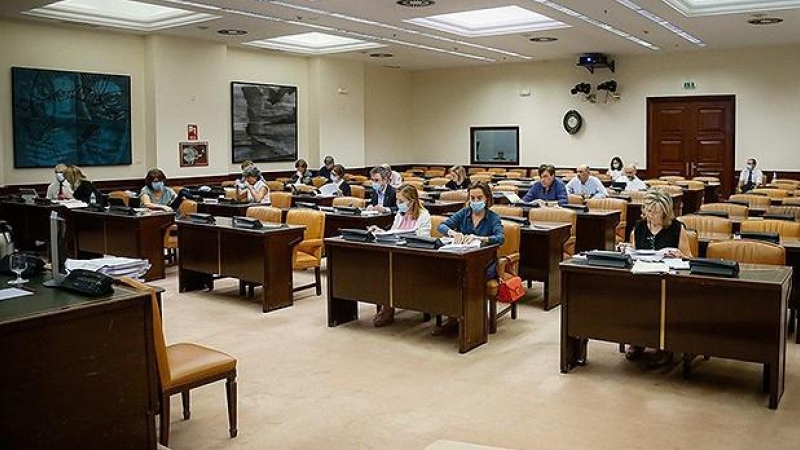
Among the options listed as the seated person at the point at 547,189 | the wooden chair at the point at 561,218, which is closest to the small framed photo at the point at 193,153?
the seated person at the point at 547,189

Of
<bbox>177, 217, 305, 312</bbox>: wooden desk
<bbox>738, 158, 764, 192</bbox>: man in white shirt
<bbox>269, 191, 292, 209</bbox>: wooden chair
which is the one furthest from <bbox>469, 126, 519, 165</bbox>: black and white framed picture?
<bbox>177, 217, 305, 312</bbox>: wooden desk

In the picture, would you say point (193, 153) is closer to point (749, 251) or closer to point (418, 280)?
point (418, 280)

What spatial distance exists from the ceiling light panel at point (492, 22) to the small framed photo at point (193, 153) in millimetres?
4256

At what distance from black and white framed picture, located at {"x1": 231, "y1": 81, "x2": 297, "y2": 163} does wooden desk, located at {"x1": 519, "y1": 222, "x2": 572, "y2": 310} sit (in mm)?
8132

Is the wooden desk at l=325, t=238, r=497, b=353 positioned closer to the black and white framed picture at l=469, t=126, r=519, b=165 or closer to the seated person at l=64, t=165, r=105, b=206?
the seated person at l=64, t=165, r=105, b=206

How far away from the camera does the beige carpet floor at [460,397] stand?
4031 mm

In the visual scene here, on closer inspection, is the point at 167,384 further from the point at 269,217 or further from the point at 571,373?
the point at 269,217

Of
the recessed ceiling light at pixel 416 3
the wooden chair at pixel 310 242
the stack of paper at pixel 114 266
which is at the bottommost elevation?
the wooden chair at pixel 310 242

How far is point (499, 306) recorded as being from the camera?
7.04 m

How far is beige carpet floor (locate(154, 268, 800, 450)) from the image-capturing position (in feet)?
13.2

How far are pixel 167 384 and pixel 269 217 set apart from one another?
433 centimetres

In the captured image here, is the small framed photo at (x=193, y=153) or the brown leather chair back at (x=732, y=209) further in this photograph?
the small framed photo at (x=193, y=153)

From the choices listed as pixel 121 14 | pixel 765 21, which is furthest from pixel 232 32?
pixel 765 21

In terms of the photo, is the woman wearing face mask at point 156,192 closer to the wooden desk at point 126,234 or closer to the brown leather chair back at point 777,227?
the wooden desk at point 126,234
